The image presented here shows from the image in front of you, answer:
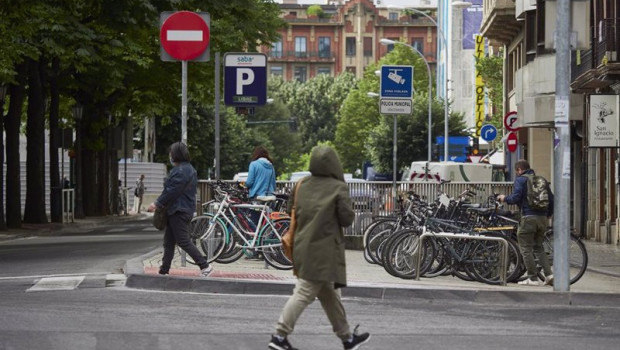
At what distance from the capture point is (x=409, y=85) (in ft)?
86.0

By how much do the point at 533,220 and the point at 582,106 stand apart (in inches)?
854

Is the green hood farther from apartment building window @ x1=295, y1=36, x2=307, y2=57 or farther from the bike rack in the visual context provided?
apartment building window @ x1=295, y1=36, x2=307, y2=57

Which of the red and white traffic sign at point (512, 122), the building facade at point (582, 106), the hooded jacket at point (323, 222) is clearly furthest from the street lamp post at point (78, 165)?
the hooded jacket at point (323, 222)

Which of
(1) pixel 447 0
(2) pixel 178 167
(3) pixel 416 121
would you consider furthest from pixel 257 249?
(1) pixel 447 0

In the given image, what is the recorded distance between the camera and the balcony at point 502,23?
53.7 m

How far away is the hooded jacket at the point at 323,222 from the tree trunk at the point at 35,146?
30.2m

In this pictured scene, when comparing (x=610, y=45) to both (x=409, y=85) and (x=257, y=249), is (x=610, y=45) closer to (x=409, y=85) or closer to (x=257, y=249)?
(x=409, y=85)

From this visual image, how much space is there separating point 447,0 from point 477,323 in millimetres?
109056

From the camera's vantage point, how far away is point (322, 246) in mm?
11109

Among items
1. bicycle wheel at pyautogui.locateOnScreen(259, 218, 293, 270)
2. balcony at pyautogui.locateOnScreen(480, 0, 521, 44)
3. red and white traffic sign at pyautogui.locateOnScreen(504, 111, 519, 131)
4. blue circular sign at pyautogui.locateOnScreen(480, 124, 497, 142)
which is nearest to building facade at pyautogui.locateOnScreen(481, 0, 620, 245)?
red and white traffic sign at pyautogui.locateOnScreen(504, 111, 519, 131)

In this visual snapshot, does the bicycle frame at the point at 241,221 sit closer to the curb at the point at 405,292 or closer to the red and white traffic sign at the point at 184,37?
the red and white traffic sign at the point at 184,37

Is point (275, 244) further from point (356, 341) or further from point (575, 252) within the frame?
point (356, 341)

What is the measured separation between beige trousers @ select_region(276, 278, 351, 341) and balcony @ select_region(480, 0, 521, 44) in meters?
43.1

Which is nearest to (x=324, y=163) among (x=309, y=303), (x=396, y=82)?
(x=309, y=303)
